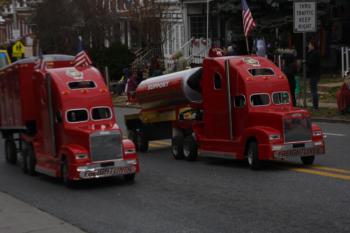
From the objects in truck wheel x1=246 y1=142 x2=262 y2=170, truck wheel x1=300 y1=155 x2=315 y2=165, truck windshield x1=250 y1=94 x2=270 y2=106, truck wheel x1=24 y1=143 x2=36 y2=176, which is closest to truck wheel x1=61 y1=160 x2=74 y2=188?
truck wheel x1=24 y1=143 x2=36 y2=176

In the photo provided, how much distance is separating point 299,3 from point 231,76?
978cm

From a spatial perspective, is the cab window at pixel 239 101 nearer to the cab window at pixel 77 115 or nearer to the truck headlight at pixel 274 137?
the truck headlight at pixel 274 137

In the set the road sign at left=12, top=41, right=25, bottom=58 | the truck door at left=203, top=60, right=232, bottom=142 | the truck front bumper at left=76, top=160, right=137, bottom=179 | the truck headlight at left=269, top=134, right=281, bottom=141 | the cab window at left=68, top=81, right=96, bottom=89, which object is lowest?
the truck front bumper at left=76, top=160, right=137, bottom=179

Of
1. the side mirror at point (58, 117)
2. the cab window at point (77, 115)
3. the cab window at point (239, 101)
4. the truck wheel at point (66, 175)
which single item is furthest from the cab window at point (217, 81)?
the truck wheel at point (66, 175)

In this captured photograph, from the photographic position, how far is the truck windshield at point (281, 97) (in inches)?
582

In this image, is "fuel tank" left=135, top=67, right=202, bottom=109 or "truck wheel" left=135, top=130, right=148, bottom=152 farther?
"truck wheel" left=135, top=130, right=148, bottom=152

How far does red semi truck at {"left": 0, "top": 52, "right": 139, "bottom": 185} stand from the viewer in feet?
43.2

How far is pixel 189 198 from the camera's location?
38.9 feet

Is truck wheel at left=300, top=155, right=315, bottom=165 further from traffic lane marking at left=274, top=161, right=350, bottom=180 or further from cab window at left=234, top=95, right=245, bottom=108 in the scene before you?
cab window at left=234, top=95, right=245, bottom=108

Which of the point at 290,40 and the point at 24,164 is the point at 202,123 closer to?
the point at 24,164

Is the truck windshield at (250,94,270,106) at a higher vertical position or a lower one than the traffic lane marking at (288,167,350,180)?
higher

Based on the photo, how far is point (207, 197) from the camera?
465 inches

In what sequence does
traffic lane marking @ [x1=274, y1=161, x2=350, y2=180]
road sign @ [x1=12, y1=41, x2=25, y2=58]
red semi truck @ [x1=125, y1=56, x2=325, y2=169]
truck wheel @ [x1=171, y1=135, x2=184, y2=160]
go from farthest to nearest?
road sign @ [x1=12, y1=41, x2=25, y2=58] → truck wheel @ [x1=171, y1=135, x2=184, y2=160] → red semi truck @ [x1=125, y1=56, x2=325, y2=169] → traffic lane marking @ [x1=274, y1=161, x2=350, y2=180]

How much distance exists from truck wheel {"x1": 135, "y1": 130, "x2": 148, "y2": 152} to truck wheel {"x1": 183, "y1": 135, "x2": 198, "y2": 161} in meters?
2.43
